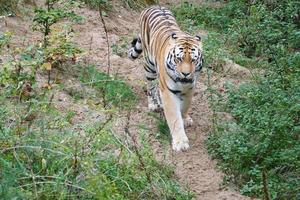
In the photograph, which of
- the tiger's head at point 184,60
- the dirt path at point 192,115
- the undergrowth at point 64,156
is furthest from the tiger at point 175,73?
the undergrowth at point 64,156

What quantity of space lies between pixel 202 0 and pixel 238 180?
20.4 feet

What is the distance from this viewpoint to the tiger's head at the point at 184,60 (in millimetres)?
5895

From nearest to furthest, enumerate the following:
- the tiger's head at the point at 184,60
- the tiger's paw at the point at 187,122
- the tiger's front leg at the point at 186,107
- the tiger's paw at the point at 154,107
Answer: the tiger's head at the point at 184,60, the tiger's front leg at the point at 186,107, the tiger's paw at the point at 187,122, the tiger's paw at the point at 154,107

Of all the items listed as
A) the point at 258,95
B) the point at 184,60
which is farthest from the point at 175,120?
the point at 258,95

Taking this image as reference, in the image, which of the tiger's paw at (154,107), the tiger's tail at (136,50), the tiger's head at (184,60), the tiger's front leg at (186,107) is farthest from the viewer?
the tiger's tail at (136,50)

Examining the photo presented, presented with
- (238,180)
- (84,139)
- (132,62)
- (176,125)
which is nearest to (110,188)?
(84,139)

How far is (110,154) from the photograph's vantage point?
4684 millimetres

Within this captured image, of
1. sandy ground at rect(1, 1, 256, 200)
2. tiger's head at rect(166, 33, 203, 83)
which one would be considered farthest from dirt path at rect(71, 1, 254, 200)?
tiger's head at rect(166, 33, 203, 83)

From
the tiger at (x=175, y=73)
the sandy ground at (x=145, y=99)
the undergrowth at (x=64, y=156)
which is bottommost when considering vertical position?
the sandy ground at (x=145, y=99)

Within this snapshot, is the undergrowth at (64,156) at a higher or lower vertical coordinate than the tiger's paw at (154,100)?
higher

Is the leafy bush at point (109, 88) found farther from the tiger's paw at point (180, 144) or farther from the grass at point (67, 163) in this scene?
the grass at point (67, 163)

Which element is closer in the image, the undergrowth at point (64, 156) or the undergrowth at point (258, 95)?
the undergrowth at point (64, 156)

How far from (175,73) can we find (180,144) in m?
0.65

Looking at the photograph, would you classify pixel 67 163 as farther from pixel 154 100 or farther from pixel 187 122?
pixel 154 100
